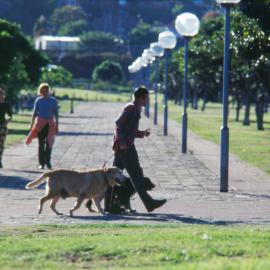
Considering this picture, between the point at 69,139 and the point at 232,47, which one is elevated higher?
the point at 232,47

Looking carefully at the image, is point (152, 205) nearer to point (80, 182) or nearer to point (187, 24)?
point (80, 182)

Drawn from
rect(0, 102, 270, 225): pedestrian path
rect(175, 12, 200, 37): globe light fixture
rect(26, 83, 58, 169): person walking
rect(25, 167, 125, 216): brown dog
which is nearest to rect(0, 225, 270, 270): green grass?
rect(0, 102, 270, 225): pedestrian path

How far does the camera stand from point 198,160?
30156 mm

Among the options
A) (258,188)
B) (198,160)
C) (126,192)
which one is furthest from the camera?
(198,160)

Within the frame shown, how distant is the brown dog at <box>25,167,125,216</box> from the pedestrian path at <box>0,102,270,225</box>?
11.4 inches

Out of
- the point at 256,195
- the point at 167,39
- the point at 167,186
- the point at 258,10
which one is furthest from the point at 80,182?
the point at 167,39

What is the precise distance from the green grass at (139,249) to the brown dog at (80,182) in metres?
2.60

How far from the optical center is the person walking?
25734mm

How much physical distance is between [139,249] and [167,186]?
10.4 m

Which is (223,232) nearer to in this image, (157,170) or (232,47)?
(157,170)

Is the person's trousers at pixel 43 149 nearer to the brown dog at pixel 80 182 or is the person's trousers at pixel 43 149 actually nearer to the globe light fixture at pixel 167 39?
the brown dog at pixel 80 182

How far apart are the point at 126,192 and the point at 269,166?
1088 centimetres

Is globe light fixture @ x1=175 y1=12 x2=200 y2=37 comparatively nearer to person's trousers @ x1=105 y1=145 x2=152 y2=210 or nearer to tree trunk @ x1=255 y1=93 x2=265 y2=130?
person's trousers @ x1=105 y1=145 x2=152 y2=210

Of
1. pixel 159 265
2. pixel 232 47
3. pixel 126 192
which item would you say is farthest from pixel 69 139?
pixel 159 265
